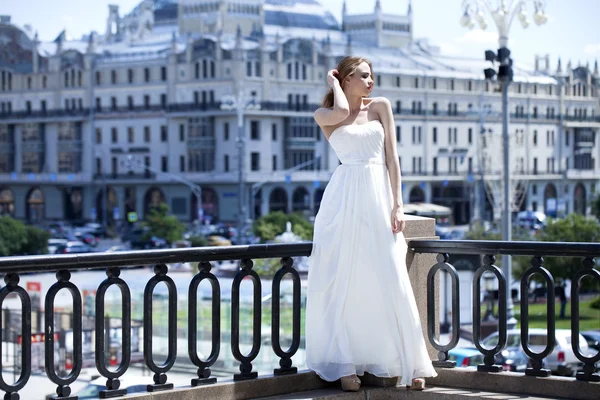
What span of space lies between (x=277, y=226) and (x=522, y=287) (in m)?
60.4

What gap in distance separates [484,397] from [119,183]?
85.0 m

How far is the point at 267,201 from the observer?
8700 cm

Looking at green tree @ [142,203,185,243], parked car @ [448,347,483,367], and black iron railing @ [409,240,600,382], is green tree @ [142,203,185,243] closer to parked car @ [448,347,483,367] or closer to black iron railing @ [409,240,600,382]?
parked car @ [448,347,483,367]

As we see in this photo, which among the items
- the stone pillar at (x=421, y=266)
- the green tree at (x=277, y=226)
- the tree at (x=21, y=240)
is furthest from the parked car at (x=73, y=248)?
the stone pillar at (x=421, y=266)

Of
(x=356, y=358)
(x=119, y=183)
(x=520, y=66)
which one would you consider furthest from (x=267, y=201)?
(x=356, y=358)

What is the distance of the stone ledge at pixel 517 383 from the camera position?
631 cm

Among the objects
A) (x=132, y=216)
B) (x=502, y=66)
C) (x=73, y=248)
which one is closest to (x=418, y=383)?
(x=502, y=66)

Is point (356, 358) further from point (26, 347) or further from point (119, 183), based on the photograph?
point (119, 183)

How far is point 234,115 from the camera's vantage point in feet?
285

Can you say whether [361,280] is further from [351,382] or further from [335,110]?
[335,110]

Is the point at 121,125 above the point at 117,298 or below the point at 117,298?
above

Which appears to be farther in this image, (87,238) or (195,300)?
(87,238)

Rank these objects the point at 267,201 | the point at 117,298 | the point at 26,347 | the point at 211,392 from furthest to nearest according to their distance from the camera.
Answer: the point at 267,201, the point at 117,298, the point at 211,392, the point at 26,347

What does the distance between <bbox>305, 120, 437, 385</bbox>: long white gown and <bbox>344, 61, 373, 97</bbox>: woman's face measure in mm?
183
